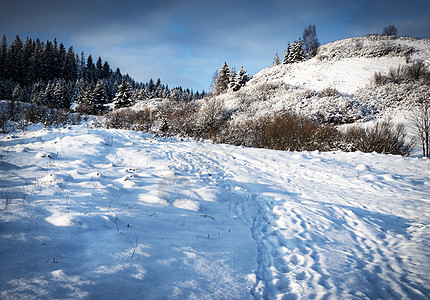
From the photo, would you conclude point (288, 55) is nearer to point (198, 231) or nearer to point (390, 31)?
point (390, 31)

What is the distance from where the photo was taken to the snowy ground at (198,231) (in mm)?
1902

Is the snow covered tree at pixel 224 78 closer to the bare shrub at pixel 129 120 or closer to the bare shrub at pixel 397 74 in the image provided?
the bare shrub at pixel 129 120

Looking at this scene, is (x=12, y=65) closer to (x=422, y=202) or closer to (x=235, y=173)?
(x=235, y=173)

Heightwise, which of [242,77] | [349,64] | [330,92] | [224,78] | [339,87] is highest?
[224,78]

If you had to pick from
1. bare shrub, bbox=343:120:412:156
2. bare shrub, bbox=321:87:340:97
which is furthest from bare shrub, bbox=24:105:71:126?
bare shrub, bbox=321:87:340:97

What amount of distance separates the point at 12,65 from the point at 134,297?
77778 mm

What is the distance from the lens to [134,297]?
1.73 m

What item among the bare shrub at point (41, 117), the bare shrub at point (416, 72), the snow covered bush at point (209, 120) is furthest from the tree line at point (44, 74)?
the bare shrub at point (416, 72)

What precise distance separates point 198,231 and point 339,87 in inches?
1047

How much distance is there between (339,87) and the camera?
2269 centimetres

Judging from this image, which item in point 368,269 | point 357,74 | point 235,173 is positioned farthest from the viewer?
point 357,74

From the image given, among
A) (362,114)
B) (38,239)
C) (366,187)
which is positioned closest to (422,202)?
(366,187)

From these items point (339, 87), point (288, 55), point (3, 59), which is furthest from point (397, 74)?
point (3, 59)

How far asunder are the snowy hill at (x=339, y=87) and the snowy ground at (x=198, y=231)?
Answer: 13.6 metres
